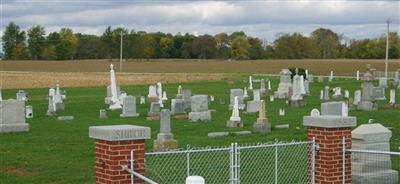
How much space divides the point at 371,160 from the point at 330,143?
2083 mm

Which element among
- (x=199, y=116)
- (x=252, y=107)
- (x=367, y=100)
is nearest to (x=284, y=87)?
(x=367, y=100)

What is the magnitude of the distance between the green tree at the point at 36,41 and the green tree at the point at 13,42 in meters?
1.41

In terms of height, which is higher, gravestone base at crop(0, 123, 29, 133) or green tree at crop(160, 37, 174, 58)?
green tree at crop(160, 37, 174, 58)

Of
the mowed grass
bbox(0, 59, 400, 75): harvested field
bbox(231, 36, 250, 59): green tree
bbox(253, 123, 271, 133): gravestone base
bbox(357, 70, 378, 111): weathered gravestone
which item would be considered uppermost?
bbox(231, 36, 250, 59): green tree

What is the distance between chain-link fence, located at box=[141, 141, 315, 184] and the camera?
11.5 metres

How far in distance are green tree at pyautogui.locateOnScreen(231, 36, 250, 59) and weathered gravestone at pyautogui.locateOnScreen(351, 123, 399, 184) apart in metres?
125

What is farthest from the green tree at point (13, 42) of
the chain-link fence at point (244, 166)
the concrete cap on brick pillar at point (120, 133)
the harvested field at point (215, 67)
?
the concrete cap on brick pillar at point (120, 133)

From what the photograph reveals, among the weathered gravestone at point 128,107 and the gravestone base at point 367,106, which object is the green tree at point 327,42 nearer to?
the gravestone base at point 367,106

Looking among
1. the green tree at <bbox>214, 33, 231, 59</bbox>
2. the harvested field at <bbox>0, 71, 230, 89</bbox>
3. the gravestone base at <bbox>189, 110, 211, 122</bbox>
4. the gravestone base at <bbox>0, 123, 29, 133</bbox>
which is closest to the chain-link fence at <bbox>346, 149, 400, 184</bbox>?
the gravestone base at <bbox>0, 123, 29, 133</bbox>

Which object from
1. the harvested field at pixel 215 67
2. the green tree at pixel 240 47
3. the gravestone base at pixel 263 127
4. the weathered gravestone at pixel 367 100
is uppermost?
the green tree at pixel 240 47

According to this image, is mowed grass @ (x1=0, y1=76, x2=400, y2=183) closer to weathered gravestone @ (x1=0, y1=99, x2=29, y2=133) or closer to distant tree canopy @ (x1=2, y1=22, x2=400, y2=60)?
weathered gravestone @ (x1=0, y1=99, x2=29, y2=133)

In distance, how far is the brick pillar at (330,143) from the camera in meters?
10.5

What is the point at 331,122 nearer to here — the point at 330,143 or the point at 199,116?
the point at 330,143

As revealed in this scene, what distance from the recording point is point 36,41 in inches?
5285
